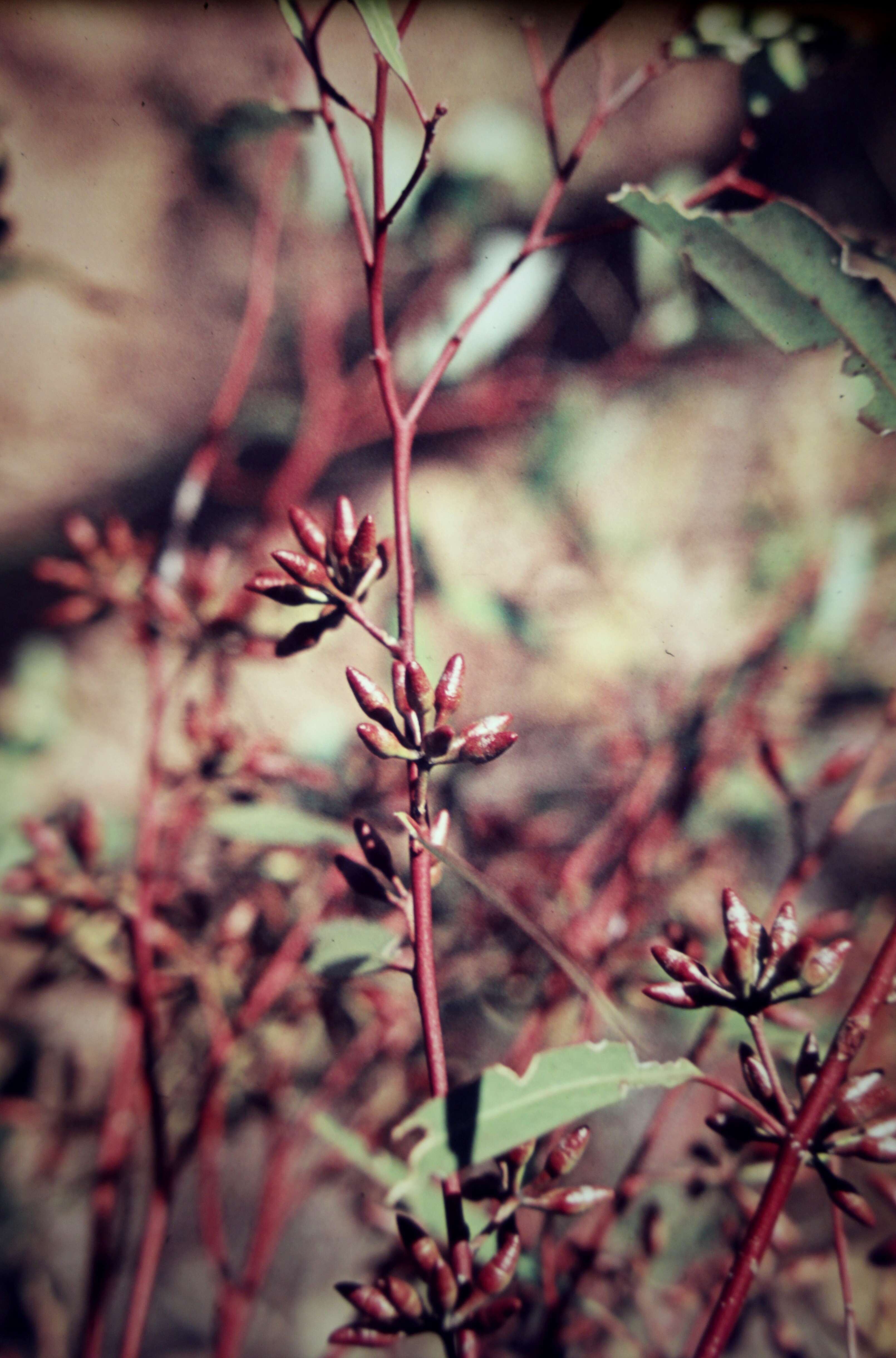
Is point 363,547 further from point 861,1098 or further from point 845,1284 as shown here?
point 845,1284

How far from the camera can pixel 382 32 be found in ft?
1.16

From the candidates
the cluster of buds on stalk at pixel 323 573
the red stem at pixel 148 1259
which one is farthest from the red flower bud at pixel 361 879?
the red stem at pixel 148 1259

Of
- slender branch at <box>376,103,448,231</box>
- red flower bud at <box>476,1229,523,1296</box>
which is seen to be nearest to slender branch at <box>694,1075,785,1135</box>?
red flower bud at <box>476,1229,523,1296</box>

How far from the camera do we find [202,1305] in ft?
2.57

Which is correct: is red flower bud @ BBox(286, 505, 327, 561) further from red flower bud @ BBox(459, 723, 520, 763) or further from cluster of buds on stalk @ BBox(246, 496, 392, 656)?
red flower bud @ BBox(459, 723, 520, 763)

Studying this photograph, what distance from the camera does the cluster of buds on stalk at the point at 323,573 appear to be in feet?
1.14

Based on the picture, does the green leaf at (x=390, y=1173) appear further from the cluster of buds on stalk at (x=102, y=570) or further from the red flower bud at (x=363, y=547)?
the cluster of buds on stalk at (x=102, y=570)

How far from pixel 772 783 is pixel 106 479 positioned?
0.79 meters

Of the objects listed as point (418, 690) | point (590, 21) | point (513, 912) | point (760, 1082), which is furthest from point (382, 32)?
point (760, 1082)

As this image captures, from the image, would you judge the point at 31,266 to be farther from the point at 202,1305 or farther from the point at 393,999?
the point at 202,1305

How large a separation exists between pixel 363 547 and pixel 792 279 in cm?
29

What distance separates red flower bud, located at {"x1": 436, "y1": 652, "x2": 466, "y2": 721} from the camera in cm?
34

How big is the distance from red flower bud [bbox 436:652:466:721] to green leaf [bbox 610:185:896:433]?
26 centimetres

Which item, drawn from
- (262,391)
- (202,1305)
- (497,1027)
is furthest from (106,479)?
(202,1305)
